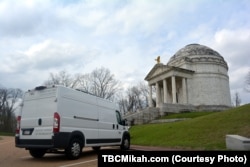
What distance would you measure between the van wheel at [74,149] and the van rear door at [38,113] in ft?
3.02

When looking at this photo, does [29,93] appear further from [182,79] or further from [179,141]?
[182,79]

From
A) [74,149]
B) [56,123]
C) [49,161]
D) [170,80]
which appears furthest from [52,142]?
[170,80]

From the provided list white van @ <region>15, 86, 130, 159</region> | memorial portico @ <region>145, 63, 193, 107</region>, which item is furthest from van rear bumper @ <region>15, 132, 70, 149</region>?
memorial portico @ <region>145, 63, 193, 107</region>

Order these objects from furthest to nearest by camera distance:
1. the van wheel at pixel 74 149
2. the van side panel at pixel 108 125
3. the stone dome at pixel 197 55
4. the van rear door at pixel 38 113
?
1. the stone dome at pixel 197 55
2. the van side panel at pixel 108 125
3. the van wheel at pixel 74 149
4. the van rear door at pixel 38 113

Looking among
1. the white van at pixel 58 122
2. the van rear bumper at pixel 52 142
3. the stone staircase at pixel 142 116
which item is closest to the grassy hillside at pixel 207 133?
the white van at pixel 58 122

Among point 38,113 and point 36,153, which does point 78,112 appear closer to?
point 38,113

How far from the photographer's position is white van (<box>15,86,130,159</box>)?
1080 centimetres

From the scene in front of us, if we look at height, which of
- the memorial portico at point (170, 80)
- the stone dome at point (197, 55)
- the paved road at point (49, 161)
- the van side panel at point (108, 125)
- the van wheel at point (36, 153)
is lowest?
the paved road at point (49, 161)

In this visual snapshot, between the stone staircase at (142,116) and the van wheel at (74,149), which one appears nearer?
the van wheel at (74,149)

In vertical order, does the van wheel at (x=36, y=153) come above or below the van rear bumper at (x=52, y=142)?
below

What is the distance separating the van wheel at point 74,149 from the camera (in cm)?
1105

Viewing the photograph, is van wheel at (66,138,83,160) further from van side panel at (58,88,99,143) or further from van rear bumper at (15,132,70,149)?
van side panel at (58,88,99,143)

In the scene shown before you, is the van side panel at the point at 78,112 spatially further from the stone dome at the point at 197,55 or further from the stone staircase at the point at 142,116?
the stone dome at the point at 197,55

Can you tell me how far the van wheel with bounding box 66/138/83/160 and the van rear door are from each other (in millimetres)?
920
